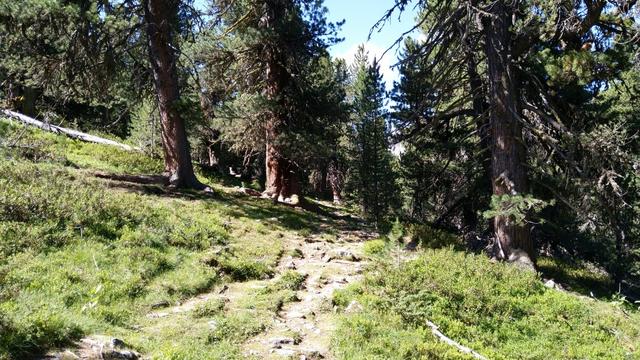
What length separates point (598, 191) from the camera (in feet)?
35.3

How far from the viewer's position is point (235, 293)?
8.61 m

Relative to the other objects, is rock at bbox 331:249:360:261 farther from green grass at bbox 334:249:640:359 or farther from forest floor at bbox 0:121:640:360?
green grass at bbox 334:249:640:359

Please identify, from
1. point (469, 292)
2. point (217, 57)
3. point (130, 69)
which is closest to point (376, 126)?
point (217, 57)

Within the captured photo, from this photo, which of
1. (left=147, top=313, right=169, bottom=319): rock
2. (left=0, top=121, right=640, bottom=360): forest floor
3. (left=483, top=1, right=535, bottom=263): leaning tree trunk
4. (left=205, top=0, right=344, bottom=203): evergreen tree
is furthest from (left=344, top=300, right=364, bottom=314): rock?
(left=205, top=0, right=344, bottom=203): evergreen tree

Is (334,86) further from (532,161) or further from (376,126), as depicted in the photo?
(532,161)

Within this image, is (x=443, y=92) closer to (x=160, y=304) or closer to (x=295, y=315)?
(x=295, y=315)

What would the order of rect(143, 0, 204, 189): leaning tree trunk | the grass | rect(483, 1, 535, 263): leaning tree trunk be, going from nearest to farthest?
1. the grass
2. rect(483, 1, 535, 263): leaning tree trunk
3. rect(143, 0, 204, 189): leaning tree trunk

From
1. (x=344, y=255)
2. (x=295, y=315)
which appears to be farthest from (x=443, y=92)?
(x=295, y=315)

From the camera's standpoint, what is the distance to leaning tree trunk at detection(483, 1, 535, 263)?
12.0 m

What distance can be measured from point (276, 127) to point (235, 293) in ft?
32.0

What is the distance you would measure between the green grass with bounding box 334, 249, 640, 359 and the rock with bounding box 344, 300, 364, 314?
0.10m

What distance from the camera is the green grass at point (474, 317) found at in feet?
23.4

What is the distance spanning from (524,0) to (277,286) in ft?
30.5

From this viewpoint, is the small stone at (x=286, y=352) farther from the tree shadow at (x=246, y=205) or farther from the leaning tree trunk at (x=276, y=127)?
the leaning tree trunk at (x=276, y=127)
